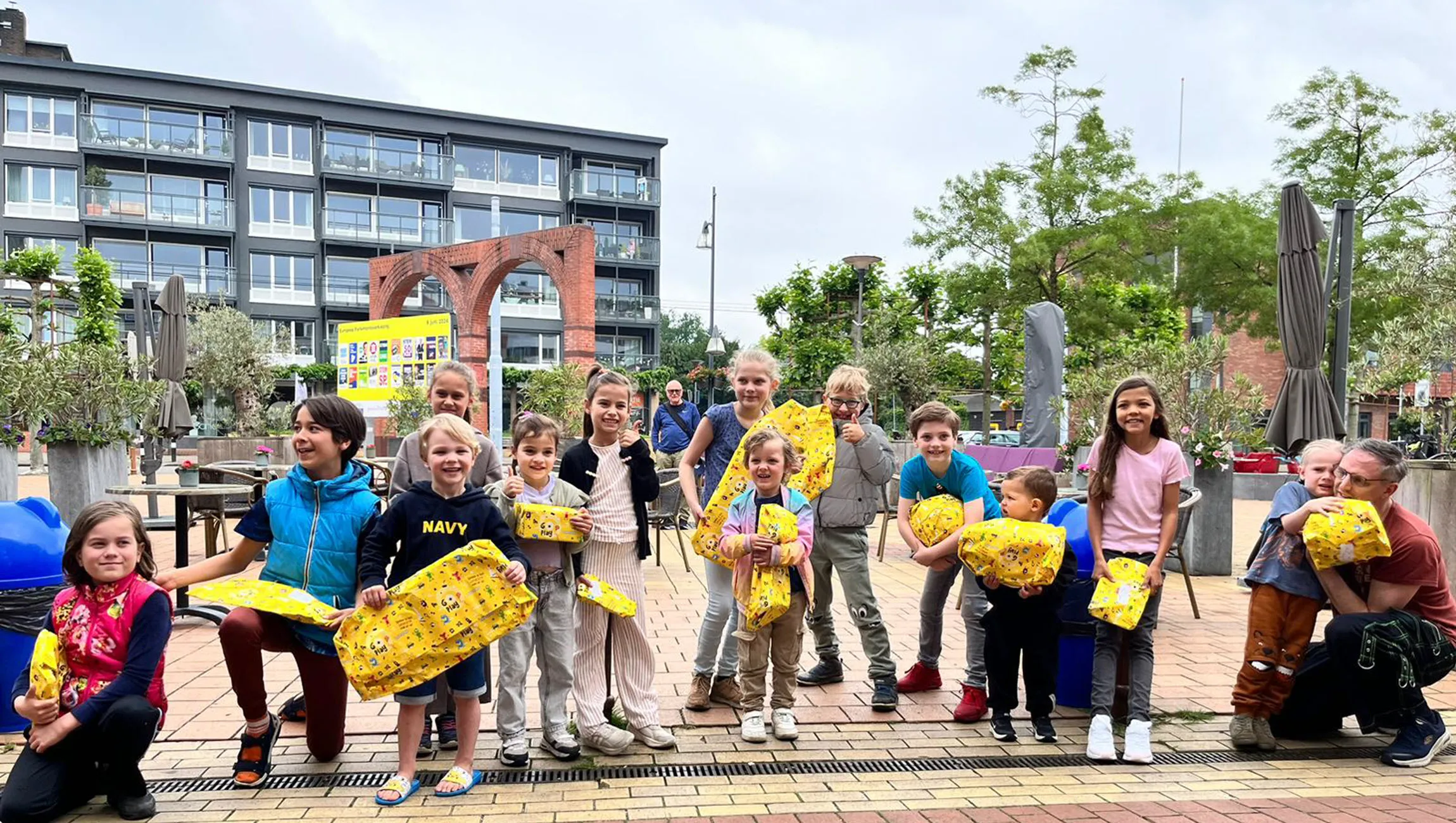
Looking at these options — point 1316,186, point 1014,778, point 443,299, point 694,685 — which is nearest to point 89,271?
point 443,299

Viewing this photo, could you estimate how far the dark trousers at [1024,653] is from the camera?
4059 millimetres

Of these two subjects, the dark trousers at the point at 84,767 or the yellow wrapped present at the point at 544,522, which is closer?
the dark trousers at the point at 84,767

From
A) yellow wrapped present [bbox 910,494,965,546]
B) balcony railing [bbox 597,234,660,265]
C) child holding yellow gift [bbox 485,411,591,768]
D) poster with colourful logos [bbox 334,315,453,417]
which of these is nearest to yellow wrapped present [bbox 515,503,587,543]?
child holding yellow gift [bbox 485,411,591,768]

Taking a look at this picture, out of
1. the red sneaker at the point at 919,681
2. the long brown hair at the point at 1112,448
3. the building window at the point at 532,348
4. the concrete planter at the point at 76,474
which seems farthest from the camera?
the building window at the point at 532,348

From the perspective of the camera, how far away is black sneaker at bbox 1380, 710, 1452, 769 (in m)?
3.90

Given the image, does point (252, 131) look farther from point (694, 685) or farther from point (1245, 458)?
point (694, 685)

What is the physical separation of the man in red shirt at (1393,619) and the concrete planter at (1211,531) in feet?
14.7

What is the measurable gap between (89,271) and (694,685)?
23.3 metres

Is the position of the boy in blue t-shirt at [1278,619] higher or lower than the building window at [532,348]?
lower

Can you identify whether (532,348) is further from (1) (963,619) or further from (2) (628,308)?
(1) (963,619)

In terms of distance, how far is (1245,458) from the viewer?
59.6 ft

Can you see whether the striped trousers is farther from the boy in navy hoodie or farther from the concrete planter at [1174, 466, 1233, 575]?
the concrete planter at [1174, 466, 1233, 575]

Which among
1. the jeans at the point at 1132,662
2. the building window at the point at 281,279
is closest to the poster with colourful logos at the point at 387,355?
the jeans at the point at 1132,662

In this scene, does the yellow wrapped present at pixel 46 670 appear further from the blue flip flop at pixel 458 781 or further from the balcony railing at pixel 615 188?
the balcony railing at pixel 615 188
